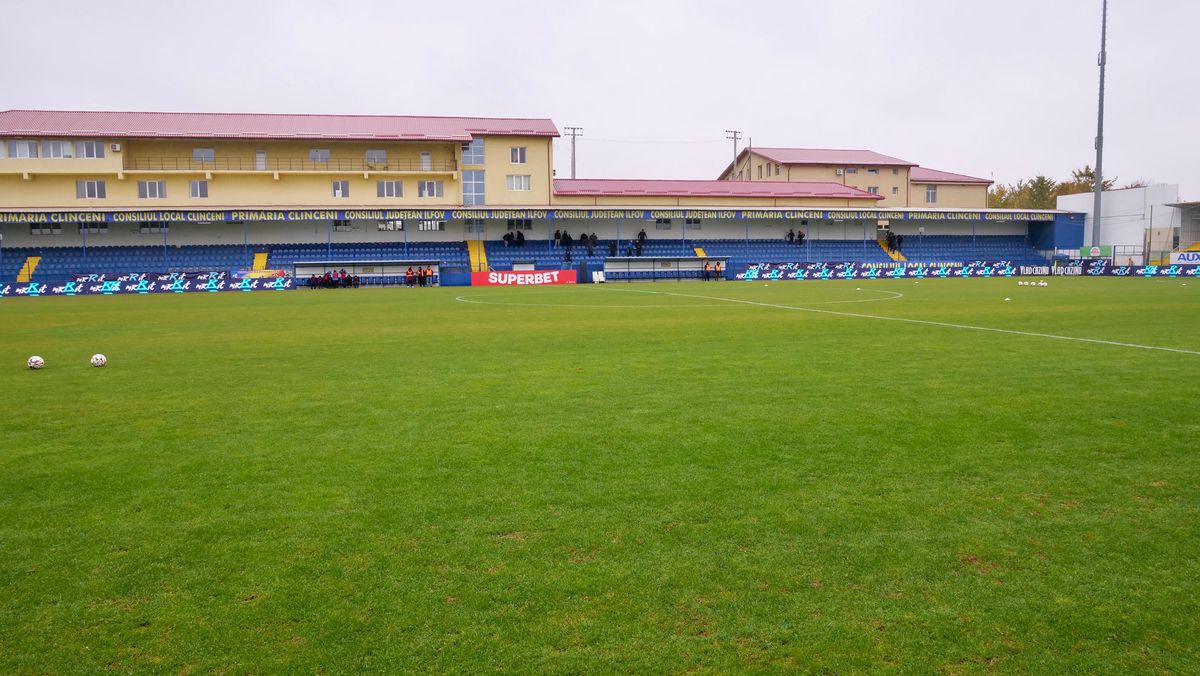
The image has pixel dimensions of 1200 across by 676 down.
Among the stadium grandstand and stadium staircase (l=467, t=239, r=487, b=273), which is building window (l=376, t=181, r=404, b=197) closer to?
the stadium grandstand

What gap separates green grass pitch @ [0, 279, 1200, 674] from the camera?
3.29 meters

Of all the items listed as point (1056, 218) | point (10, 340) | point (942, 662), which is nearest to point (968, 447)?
point (942, 662)

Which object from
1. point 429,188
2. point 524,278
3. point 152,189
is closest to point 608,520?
point 524,278

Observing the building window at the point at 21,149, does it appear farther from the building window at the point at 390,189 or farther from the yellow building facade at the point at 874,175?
the yellow building facade at the point at 874,175

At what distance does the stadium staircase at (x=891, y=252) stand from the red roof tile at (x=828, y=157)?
11.9m

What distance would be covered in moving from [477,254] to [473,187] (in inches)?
300

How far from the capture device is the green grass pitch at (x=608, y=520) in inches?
130

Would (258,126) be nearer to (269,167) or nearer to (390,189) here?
(269,167)

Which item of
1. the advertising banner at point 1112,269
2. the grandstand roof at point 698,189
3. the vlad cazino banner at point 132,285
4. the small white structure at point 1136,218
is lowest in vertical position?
the vlad cazino banner at point 132,285

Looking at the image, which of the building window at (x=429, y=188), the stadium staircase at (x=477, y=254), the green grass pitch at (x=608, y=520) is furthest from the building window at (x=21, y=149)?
the green grass pitch at (x=608, y=520)

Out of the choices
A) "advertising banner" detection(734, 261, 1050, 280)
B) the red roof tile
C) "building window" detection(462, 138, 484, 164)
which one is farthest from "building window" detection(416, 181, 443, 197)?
the red roof tile

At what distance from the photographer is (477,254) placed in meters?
54.4

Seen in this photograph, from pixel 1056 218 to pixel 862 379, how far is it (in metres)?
64.7

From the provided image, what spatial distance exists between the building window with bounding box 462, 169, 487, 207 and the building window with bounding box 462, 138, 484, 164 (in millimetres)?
750
